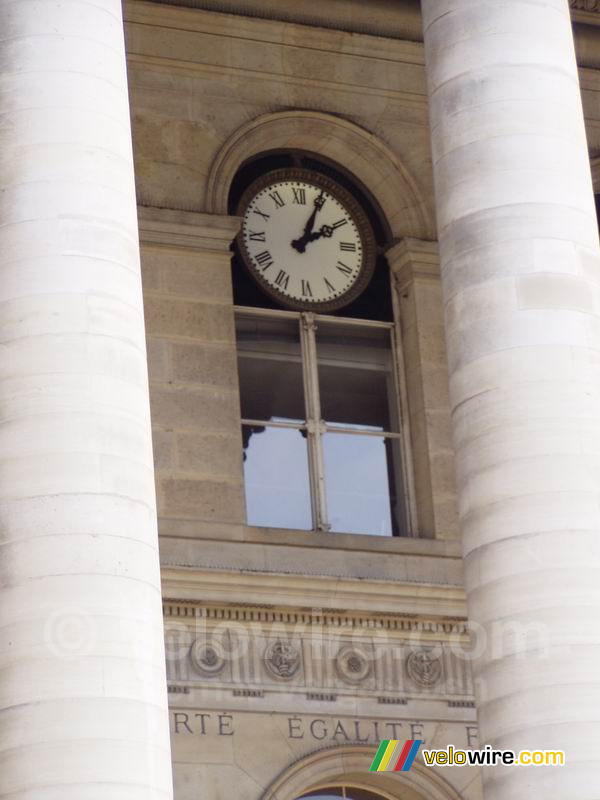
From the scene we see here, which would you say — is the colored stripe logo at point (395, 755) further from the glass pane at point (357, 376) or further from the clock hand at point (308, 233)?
the clock hand at point (308, 233)

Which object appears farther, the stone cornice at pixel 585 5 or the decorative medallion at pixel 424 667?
the stone cornice at pixel 585 5

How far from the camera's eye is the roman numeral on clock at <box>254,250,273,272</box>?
61.5ft

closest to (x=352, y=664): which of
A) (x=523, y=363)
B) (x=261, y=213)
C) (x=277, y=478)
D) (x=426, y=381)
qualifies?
(x=277, y=478)

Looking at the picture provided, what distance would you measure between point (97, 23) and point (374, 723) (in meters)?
6.56

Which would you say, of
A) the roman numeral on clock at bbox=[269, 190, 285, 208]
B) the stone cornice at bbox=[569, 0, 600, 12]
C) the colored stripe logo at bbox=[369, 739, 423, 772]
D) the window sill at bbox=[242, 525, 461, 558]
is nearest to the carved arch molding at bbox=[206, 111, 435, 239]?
the roman numeral on clock at bbox=[269, 190, 285, 208]

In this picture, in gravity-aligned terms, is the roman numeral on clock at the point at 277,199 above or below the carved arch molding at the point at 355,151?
below

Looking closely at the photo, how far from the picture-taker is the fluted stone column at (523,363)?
1224 cm

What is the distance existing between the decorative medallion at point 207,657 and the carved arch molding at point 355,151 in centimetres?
443

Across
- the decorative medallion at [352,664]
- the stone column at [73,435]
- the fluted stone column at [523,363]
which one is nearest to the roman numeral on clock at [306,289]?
the decorative medallion at [352,664]

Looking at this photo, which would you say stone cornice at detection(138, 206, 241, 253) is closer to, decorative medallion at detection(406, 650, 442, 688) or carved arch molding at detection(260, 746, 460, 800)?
decorative medallion at detection(406, 650, 442, 688)

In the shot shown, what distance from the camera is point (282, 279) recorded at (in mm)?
18797

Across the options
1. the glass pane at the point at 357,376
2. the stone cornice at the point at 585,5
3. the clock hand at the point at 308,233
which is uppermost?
the stone cornice at the point at 585,5

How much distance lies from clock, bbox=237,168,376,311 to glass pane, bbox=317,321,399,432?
0.31 m

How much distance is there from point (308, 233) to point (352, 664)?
3986 millimetres
